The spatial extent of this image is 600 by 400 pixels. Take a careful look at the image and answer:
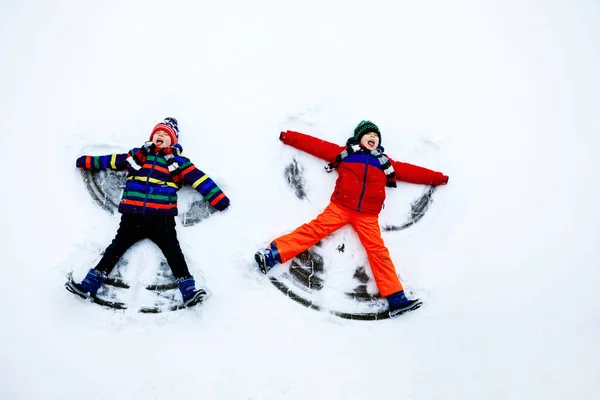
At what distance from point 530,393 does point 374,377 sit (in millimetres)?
1225

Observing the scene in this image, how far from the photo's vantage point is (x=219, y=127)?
3.50 m

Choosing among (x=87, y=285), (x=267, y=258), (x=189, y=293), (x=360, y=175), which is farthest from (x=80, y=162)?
(x=360, y=175)

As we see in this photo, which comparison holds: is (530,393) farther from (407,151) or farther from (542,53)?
(542,53)

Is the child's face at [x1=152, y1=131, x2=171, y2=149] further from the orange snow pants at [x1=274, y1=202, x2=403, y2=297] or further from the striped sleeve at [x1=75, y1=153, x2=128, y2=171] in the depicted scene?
the orange snow pants at [x1=274, y1=202, x2=403, y2=297]

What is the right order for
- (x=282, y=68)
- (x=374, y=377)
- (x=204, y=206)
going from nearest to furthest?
1. (x=374, y=377)
2. (x=204, y=206)
3. (x=282, y=68)

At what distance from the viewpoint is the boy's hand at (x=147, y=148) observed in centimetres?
318

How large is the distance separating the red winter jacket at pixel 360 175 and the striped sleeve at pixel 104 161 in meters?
1.33

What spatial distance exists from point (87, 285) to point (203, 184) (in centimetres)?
115

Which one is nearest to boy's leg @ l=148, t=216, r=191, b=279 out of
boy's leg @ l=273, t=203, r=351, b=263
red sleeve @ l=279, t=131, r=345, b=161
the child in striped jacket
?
the child in striped jacket

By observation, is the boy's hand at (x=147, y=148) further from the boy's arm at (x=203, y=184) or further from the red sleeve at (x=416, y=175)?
the red sleeve at (x=416, y=175)

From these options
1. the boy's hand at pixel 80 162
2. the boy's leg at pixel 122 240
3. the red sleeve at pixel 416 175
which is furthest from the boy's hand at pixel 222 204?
the red sleeve at pixel 416 175

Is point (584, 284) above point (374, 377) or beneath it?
above

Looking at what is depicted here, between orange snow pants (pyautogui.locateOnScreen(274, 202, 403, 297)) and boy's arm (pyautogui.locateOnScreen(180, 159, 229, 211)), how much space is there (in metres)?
0.55

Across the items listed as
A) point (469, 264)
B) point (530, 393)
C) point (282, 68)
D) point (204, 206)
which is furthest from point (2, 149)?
point (530, 393)
